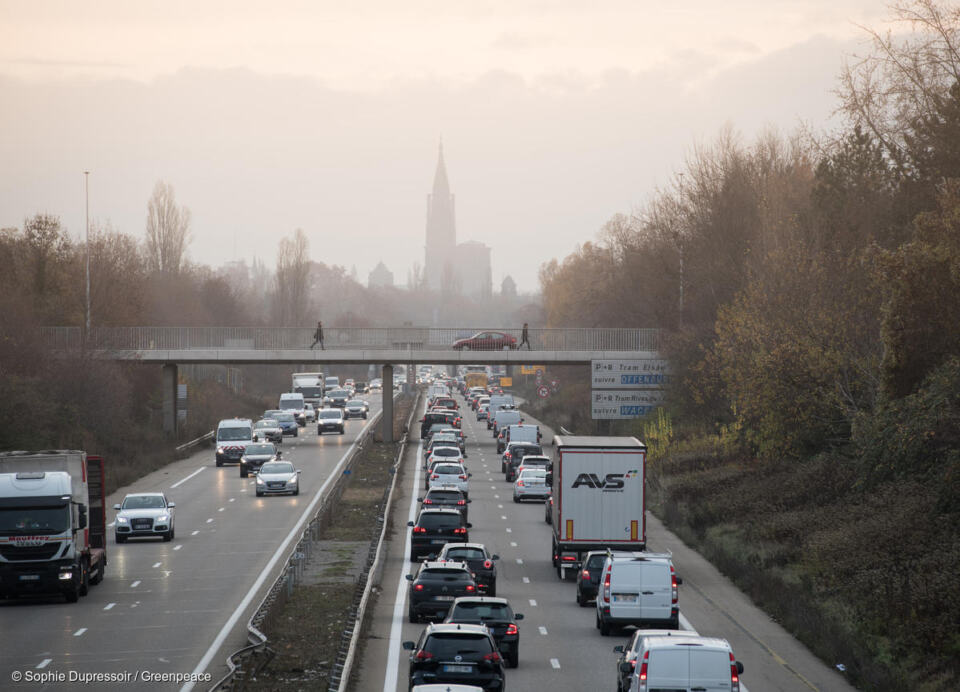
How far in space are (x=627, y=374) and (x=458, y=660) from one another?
4178 centimetres

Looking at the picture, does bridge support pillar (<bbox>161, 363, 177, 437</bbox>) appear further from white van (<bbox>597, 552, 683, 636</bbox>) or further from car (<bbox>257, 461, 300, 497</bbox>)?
white van (<bbox>597, 552, 683, 636</bbox>)

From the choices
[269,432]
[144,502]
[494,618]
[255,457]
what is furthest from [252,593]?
[269,432]

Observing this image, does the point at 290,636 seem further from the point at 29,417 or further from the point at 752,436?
the point at 29,417

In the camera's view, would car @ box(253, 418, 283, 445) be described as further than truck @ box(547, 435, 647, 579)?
Yes

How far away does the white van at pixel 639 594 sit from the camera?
22922mm

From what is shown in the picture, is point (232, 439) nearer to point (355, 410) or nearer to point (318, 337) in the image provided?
point (318, 337)

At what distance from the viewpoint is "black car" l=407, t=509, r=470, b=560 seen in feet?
105

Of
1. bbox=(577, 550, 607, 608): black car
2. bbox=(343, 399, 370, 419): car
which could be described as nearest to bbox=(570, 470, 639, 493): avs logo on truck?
bbox=(577, 550, 607, 608): black car

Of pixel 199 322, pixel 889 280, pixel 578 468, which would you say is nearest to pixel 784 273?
pixel 889 280

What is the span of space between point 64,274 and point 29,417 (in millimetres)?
29058

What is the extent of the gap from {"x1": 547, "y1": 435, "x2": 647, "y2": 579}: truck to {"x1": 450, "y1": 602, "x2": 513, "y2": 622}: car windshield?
31.8 feet

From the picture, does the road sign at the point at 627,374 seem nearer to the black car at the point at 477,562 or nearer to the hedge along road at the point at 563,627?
the hedge along road at the point at 563,627

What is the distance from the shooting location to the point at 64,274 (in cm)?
7988

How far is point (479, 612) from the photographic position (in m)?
20.4
